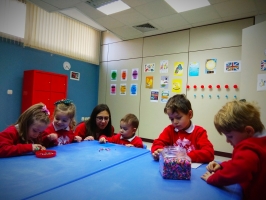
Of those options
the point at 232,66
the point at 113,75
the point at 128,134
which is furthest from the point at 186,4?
the point at 113,75

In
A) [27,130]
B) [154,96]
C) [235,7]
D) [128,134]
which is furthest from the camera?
[154,96]

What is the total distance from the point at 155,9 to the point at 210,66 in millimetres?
1626

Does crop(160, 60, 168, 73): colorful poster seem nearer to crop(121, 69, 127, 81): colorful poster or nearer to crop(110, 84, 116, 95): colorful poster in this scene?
crop(121, 69, 127, 81): colorful poster

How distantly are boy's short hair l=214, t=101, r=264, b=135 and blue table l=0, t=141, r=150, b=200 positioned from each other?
720 mm

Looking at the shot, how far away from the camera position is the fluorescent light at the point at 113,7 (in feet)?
11.7

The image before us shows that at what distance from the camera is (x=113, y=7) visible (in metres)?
3.69

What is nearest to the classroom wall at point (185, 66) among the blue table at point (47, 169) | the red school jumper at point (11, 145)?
the blue table at point (47, 169)

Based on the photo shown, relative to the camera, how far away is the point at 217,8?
10.9ft

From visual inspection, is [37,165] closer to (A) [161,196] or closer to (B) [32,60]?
(A) [161,196]

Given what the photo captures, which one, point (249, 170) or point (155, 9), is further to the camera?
point (155, 9)

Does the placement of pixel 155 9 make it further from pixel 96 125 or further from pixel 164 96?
pixel 96 125

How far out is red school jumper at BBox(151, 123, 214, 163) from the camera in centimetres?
137

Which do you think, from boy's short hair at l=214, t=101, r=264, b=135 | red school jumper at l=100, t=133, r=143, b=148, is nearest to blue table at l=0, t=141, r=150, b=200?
red school jumper at l=100, t=133, r=143, b=148

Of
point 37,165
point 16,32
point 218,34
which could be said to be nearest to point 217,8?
point 218,34
